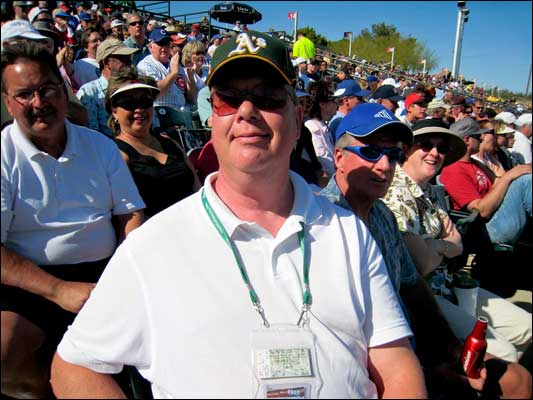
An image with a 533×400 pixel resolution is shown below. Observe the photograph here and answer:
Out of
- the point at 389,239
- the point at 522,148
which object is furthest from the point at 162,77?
the point at 522,148

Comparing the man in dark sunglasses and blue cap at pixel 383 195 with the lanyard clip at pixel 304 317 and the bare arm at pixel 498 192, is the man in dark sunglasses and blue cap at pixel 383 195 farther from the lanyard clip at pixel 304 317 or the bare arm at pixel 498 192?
the bare arm at pixel 498 192

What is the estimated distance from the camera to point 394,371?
1.24m

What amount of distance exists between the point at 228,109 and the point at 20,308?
0.99m

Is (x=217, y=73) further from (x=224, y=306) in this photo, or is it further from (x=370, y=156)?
(x=370, y=156)

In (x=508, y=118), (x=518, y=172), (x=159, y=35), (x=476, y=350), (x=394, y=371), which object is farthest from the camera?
(x=508, y=118)

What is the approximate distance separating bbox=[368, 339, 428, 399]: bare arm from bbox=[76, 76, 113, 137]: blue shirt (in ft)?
9.34

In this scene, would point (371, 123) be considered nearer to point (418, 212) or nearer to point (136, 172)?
point (418, 212)

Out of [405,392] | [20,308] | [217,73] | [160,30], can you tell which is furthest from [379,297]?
[160,30]

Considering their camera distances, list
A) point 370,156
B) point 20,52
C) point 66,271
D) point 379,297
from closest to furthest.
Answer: point 20,52
point 379,297
point 66,271
point 370,156

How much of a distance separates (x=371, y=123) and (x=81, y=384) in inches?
66.9

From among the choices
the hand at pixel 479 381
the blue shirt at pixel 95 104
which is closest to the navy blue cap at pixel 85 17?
the blue shirt at pixel 95 104

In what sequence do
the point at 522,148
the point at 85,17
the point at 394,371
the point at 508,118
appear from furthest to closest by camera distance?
the point at 508,118, the point at 522,148, the point at 85,17, the point at 394,371

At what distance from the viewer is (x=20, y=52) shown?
991 mm

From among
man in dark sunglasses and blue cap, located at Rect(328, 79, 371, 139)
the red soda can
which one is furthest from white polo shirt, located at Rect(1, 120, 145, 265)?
man in dark sunglasses and blue cap, located at Rect(328, 79, 371, 139)
